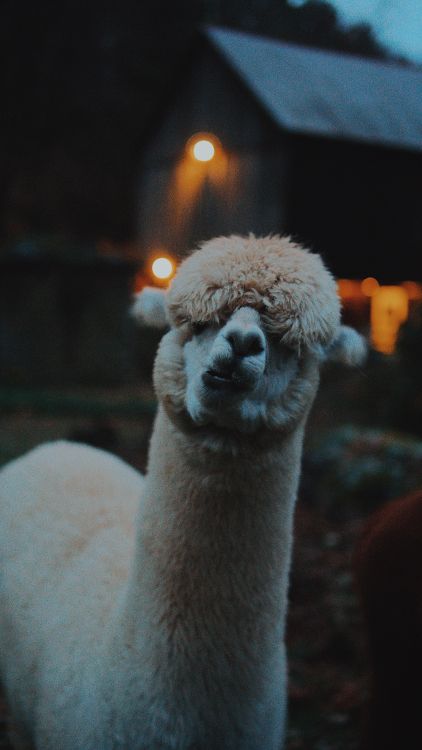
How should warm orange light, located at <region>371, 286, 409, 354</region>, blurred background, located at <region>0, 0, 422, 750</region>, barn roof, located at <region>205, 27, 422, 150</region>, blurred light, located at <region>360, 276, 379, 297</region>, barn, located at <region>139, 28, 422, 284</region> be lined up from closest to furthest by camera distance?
blurred background, located at <region>0, 0, 422, 750</region>, barn roof, located at <region>205, 27, 422, 150</region>, warm orange light, located at <region>371, 286, 409, 354</region>, barn, located at <region>139, 28, 422, 284</region>, blurred light, located at <region>360, 276, 379, 297</region>

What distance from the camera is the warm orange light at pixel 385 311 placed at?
1232 cm

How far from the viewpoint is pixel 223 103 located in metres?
15.4

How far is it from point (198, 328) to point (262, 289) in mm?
217

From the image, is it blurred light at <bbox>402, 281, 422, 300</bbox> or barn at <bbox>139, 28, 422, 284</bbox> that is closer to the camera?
barn at <bbox>139, 28, 422, 284</bbox>

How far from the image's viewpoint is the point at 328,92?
12.0m

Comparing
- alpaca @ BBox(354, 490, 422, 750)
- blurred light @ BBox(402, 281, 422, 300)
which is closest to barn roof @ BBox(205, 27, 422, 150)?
blurred light @ BBox(402, 281, 422, 300)

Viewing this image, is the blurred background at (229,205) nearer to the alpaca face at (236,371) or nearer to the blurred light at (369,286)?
the blurred light at (369,286)

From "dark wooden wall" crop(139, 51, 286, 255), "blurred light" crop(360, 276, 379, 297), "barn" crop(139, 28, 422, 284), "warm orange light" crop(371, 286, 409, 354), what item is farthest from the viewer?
"blurred light" crop(360, 276, 379, 297)

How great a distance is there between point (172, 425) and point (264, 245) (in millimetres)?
580

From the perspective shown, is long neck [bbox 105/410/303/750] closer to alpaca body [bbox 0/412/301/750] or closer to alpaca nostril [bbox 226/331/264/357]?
alpaca body [bbox 0/412/301/750]

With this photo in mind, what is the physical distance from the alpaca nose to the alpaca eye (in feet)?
0.70

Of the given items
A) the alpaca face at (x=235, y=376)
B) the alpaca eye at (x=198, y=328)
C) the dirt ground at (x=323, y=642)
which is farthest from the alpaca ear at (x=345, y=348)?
the dirt ground at (x=323, y=642)

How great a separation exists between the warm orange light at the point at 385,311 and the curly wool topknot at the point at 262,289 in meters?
9.17

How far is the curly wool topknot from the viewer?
1.88 metres
